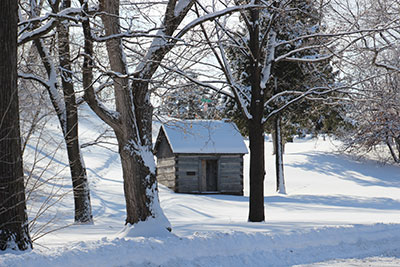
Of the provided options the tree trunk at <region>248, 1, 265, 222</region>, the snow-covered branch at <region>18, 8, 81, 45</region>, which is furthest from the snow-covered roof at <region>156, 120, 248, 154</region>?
the snow-covered branch at <region>18, 8, 81, 45</region>

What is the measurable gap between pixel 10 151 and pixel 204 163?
68.2 ft

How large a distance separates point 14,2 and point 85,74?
6.62ft

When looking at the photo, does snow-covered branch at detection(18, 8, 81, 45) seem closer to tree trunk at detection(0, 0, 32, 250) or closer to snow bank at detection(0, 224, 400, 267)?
tree trunk at detection(0, 0, 32, 250)

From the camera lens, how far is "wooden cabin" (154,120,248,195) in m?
26.5

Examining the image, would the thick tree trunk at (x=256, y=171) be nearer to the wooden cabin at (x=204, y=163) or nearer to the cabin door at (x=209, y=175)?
the wooden cabin at (x=204, y=163)

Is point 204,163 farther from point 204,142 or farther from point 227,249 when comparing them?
point 227,249

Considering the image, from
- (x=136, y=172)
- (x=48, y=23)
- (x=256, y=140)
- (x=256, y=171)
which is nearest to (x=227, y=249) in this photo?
(x=136, y=172)

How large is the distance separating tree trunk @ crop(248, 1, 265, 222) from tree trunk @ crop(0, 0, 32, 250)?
6841 mm

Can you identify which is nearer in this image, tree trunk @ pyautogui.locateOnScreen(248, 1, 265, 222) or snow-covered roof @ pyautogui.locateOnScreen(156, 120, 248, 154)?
tree trunk @ pyautogui.locateOnScreen(248, 1, 265, 222)

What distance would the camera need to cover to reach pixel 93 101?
358 inches

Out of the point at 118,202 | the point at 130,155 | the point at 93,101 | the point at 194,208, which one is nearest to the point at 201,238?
the point at 130,155

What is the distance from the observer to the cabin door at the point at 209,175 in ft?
89.4

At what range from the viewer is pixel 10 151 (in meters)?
6.91

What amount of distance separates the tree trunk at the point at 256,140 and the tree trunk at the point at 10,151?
6841mm
